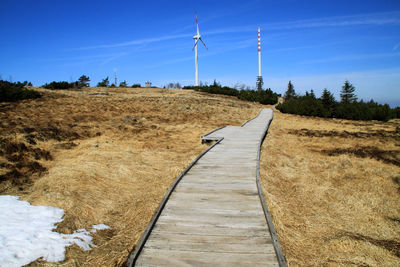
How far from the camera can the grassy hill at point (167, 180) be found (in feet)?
14.2

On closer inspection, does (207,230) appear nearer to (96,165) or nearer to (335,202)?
(335,202)

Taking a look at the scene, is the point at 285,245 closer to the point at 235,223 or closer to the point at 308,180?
the point at 235,223

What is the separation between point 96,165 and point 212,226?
532cm

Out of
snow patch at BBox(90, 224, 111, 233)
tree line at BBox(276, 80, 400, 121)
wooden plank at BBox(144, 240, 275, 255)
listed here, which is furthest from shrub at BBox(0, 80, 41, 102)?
tree line at BBox(276, 80, 400, 121)

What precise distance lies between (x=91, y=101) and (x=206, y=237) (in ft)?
70.4

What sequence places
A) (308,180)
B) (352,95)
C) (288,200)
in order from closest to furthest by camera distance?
(288,200)
(308,180)
(352,95)

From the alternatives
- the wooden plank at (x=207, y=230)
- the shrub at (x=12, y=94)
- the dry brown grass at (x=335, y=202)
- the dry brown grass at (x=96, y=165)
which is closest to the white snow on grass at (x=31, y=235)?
the dry brown grass at (x=96, y=165)

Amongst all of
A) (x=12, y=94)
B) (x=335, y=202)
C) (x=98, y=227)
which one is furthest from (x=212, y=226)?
(x=12, y=94)

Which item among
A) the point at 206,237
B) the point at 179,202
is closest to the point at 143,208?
the point at 179,202

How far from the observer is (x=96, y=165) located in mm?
7840

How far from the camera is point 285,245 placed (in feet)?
14.0

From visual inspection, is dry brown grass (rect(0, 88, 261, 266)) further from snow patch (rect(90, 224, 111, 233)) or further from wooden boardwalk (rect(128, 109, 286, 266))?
wooden boardwalk (rect(128, 109, 286, 266))

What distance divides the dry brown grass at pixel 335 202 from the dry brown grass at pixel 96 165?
3141 millimetres

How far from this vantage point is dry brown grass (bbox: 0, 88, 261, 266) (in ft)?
15.6
